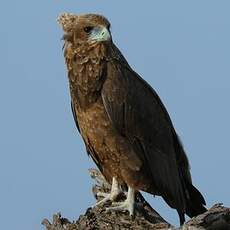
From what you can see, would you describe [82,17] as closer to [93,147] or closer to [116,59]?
[116,59]

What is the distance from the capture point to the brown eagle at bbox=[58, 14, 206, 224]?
361 inches

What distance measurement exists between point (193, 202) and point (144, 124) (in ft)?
3.41

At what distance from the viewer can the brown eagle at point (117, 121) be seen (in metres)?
9.16

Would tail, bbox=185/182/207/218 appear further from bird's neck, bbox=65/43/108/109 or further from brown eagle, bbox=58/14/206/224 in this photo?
bird's neck, bbox=65/43/108/109

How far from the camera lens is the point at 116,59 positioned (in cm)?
935

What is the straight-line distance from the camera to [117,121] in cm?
922

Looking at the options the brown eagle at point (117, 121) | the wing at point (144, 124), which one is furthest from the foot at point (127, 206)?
the wing at point (144, 124)

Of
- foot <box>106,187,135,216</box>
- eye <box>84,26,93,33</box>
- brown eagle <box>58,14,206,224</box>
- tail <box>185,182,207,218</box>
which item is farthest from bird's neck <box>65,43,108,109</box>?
tail <box>185,182,207,218</box>

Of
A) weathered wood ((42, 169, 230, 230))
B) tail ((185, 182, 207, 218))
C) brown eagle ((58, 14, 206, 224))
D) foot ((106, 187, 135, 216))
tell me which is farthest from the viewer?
tail ((185, 182, 207, 218))

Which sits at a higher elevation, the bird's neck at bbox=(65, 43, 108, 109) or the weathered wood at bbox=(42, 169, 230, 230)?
the bird's neck at bbox=(65, 43, 108, 109)

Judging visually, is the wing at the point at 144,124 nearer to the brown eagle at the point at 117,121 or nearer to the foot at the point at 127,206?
the brown eagle at the point at 117,121

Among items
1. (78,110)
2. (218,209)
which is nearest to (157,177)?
(78,110)

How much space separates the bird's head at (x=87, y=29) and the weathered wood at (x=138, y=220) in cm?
176

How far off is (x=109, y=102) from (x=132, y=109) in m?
0.40
